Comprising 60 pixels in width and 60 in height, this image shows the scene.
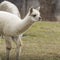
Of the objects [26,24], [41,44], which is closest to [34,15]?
[26,24]

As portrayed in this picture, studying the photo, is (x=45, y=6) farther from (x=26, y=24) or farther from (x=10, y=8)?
(x=26, y=24)

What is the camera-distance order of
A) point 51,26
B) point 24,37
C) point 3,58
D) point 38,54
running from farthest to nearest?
point 51,26
point 24,37
point 38,54
point 3,58

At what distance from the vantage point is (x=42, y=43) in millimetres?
12992

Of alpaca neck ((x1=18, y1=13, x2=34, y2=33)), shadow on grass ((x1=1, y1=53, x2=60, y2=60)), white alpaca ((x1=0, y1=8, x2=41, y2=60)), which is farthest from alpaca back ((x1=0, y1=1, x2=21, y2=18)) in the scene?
alpaca neck ((x1=18, y1=13, x2=34, y2=33))

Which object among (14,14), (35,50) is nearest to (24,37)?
(35,50)

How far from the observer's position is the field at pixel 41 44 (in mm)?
10758

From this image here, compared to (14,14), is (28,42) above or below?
below

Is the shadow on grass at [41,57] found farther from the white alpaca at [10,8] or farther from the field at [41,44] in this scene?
the white alpaca at [10,8]

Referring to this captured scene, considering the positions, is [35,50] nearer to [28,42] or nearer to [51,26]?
[28,42]

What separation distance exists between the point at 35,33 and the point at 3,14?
18.9ft

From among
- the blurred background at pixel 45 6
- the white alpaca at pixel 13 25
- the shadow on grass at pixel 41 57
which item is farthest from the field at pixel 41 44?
the blurred background at pixel 45 6

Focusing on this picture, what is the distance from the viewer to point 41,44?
1280 cm

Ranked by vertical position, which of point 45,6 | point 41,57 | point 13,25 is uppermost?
point 13,25

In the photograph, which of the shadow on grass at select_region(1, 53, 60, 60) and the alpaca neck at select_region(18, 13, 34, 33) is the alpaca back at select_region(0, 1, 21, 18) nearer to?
the shadow on grass at select_region(1, 53, 60, 60)
